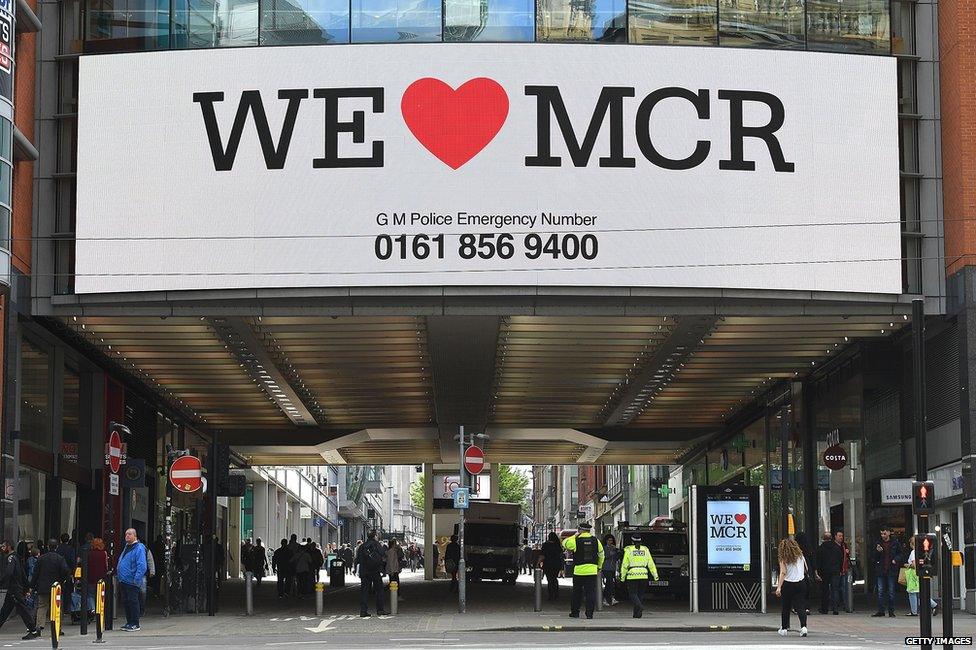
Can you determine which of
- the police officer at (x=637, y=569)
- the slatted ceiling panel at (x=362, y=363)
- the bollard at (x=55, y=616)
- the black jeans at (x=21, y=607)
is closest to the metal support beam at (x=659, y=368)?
the police officer at (x=637, y=569)

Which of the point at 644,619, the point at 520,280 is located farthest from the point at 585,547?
the point at 520,280

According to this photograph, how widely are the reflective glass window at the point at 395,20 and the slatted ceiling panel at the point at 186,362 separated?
7.10 m

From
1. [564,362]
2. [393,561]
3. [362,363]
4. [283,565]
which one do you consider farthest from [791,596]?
[283,565]

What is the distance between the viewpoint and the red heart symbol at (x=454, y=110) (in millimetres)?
30453

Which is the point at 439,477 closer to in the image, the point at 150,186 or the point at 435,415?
the point at 435,415

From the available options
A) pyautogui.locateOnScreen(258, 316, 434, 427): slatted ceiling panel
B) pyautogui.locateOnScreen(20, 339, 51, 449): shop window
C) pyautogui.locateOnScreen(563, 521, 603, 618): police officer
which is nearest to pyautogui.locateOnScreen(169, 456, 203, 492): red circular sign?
pyautogui.locateOnScreen(258, 316, 434, 427): slatted ceiling panel

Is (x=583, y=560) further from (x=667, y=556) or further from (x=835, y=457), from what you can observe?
(x=835, y=457)

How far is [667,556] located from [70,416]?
15298 mm

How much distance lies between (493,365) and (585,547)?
31.1ft

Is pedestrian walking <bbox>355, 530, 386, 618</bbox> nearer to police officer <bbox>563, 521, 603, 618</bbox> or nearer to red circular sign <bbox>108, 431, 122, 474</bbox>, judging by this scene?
police officer <bbox>563, 521, 603, 618</bbox>

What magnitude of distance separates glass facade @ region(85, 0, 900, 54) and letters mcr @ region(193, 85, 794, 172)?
1.27 meters

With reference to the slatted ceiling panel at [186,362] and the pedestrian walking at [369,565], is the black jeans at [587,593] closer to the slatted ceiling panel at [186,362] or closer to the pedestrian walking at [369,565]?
the pedestrian walking at [369,565]

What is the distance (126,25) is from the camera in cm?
3155

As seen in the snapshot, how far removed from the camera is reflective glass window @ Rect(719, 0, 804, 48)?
1232 inches
